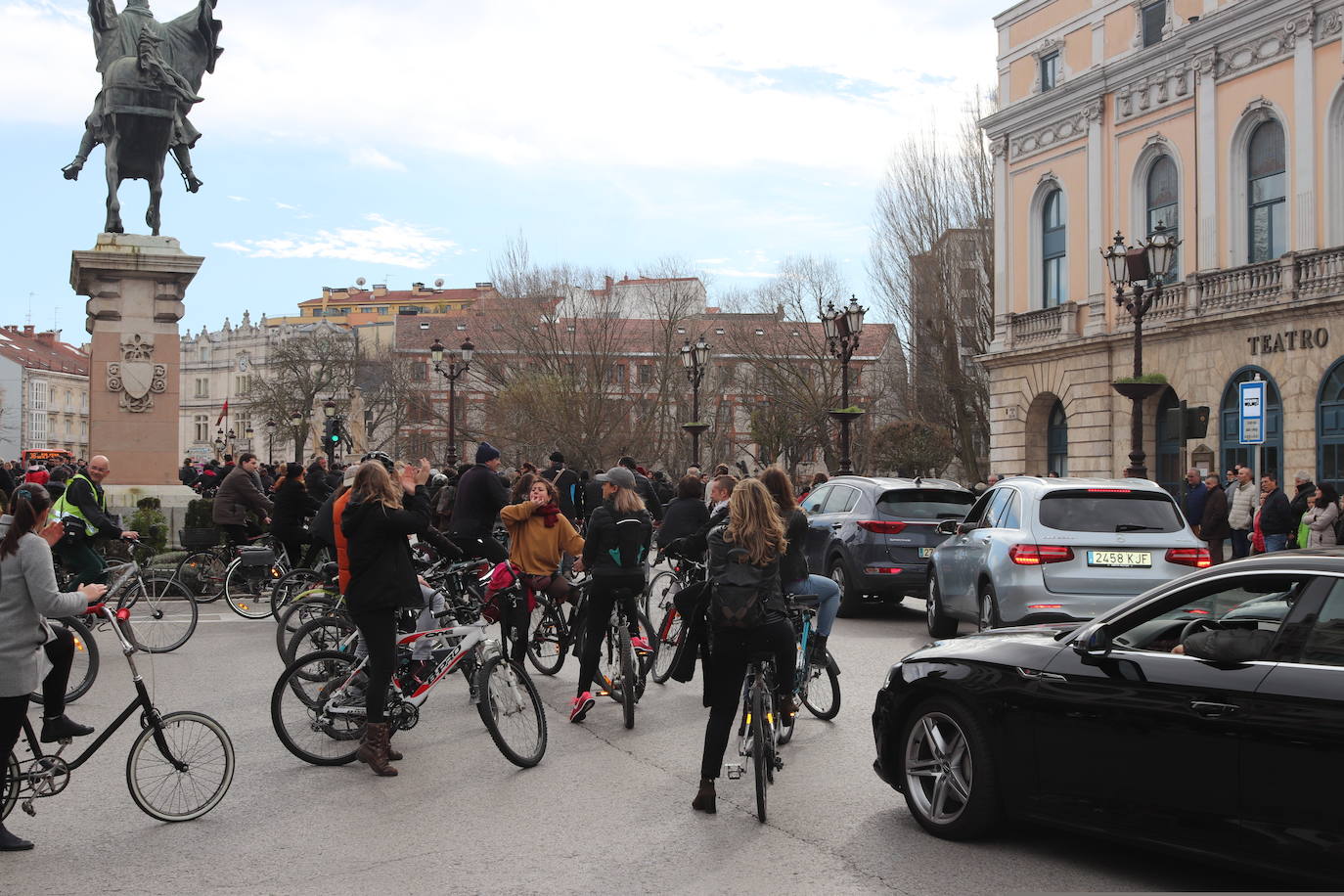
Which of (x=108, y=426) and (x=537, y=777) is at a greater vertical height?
(x=108, y=426)

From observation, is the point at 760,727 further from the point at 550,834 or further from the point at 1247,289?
the point at 1247,289

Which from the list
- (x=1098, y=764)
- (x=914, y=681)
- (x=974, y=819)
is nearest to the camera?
(x=1098, y=764)

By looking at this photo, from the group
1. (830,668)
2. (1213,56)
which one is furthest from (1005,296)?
(830,668)

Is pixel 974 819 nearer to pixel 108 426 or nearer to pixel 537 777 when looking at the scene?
pixel 537 777

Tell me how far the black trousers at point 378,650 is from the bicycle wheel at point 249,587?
9073 millimetres

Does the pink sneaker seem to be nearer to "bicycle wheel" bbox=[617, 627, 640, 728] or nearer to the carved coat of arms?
"bicycle wheel" bbox=[617, 627, 640, 728]

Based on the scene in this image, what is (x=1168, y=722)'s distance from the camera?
5480 mm

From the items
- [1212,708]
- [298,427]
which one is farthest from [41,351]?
[1212,708]

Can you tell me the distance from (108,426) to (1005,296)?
27.6 m

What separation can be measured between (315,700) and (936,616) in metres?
7.98

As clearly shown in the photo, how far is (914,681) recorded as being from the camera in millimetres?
6746

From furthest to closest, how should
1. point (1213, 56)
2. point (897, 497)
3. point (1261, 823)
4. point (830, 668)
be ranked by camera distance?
1. point (1213, 56)
2. point (897, 497)
3. point (830, 668)
4. point (1261, 823)

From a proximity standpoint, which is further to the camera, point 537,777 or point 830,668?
point 830,668

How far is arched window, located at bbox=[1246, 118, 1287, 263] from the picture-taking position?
3116 cm
